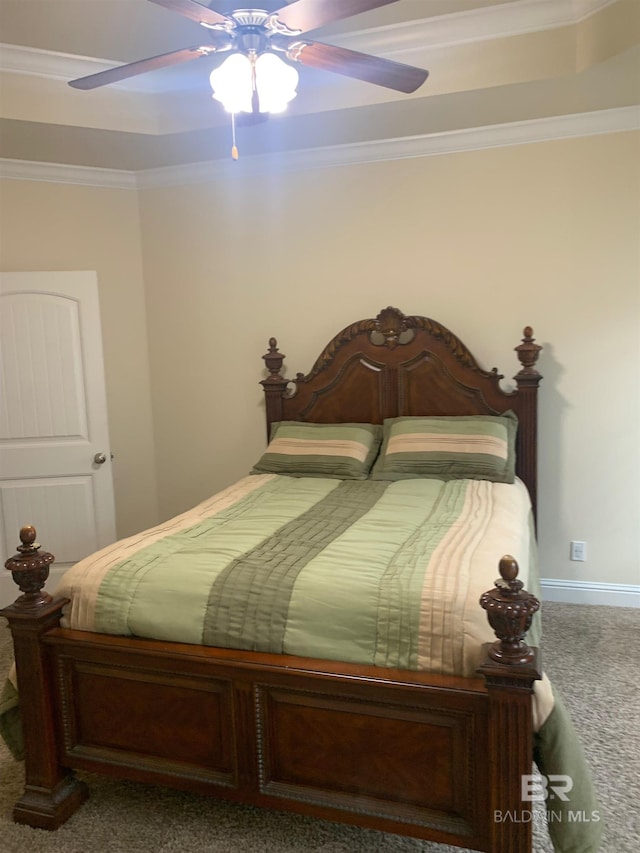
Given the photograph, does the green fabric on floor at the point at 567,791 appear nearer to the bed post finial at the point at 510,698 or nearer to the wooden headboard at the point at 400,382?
the bed post finial at the point at 510,698

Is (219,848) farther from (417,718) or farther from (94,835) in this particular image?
(417,718)

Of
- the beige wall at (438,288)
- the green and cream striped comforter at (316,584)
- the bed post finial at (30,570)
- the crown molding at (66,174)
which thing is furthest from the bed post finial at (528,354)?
the crown molding at (66,174)

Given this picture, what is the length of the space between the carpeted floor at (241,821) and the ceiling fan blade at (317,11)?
2.40m

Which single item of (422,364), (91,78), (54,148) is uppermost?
(54,148)

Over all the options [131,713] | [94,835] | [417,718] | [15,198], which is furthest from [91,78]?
[94,835]

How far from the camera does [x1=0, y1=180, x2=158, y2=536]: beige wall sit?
3889 millimetres

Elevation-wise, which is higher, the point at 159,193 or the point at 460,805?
the point at 159,193

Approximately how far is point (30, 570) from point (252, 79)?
166 centimetres

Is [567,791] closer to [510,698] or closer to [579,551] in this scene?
[510,698]

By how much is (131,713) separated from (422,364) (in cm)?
239

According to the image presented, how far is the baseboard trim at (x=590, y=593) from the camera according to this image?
3559 millimetres

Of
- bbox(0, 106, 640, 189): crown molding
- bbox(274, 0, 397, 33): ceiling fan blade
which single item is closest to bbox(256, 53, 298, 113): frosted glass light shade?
bbox(274, 0, 397, 33): ceiling fan blade

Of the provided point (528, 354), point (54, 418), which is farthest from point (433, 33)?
point (54, 418)

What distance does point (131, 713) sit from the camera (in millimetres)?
2023
